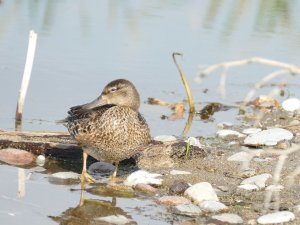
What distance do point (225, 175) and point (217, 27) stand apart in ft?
26.9

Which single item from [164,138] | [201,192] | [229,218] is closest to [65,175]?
[201,192]

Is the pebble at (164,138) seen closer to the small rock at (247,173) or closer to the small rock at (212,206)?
the small rock at (247,173)

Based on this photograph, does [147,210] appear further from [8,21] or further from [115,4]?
[115,4]

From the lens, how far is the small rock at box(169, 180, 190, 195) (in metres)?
7.30

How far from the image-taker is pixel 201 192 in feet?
23.1

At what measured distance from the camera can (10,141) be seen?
27.5 feet

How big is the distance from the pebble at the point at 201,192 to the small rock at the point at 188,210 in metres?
0.17

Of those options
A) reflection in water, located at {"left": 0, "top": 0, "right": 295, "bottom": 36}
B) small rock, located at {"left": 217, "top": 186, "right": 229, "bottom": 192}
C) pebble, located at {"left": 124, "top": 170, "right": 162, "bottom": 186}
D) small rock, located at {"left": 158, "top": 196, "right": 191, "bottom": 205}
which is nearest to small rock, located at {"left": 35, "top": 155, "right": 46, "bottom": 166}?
pebble, located at {"left": 124, "top": 170, "right": 162, "bottom": 186}

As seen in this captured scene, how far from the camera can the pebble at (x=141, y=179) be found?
7.50 m

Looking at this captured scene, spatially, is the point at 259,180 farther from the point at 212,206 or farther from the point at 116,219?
the point at 116,219

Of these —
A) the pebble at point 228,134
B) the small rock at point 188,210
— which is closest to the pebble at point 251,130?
the pebble at point 228,134

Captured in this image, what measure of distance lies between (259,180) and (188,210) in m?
1.03

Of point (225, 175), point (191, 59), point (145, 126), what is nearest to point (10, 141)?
point (145, 126)

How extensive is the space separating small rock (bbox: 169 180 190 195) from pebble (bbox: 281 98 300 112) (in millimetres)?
3658
